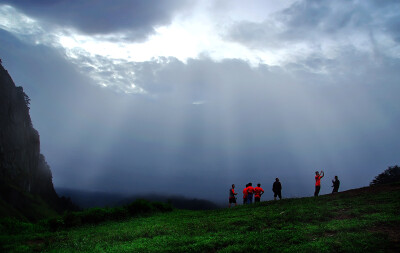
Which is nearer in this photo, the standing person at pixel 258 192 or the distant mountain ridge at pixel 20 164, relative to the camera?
the standing person at pixel 258 192

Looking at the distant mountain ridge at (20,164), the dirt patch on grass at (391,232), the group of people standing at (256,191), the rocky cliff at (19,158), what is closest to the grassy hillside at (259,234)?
the dirt patch on grass at (391,232)

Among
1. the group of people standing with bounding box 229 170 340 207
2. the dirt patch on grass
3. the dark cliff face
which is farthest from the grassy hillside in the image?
the dark cliff face

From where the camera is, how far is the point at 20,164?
394ft

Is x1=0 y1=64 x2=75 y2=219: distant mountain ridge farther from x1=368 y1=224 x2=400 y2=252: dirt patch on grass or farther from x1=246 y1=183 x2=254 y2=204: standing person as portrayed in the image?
x1=368 y1=224 x2=400 y2=252: dirt patch on grass

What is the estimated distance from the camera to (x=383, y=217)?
48.7 ft

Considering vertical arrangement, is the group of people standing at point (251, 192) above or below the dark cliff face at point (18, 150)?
below

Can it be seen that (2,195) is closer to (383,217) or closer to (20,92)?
(20,92)

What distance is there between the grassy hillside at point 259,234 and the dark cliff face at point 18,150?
317 ft

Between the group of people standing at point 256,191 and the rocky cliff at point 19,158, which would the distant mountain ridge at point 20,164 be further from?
the group of people standing at point 256,191

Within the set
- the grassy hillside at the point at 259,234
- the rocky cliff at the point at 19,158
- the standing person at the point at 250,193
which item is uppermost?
the rocky cliff at the point at 19,158

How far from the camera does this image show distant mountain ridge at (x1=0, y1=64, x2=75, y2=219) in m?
105

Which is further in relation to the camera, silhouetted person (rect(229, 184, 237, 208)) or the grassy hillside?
silhouetted person (rect(229, 184, 237, 208))

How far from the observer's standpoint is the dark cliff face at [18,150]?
4338 inches

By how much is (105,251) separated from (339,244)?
990 cm
